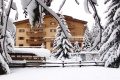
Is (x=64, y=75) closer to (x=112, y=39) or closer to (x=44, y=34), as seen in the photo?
(x=112, y=39)

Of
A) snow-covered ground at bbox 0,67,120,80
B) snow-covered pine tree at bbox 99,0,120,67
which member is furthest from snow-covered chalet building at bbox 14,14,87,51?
snow-covered ground at bbox 0,67,120,80

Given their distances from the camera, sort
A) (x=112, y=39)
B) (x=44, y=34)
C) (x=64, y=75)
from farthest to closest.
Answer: (x=44, y=34), (x=112, y=39), (x=64, y=75)

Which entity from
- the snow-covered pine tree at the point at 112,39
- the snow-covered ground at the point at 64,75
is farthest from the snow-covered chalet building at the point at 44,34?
the snow-covered ground at the point at 64,75

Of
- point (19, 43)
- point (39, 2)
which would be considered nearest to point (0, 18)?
point (39, 2)

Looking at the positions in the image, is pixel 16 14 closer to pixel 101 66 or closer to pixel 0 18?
pixel 0 18

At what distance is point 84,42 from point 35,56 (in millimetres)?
24575

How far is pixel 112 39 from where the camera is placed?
19031mm

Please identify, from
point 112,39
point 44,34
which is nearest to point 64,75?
point 112,39

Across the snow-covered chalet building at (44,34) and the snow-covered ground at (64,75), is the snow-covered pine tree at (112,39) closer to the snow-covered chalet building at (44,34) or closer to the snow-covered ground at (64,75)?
the snow-covered ground at (64,75)

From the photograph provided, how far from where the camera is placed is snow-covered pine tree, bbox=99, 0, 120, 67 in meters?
18.5

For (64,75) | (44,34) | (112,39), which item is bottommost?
(64,75)

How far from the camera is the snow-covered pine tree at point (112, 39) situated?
18.5 meters

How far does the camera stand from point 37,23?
0.95 m

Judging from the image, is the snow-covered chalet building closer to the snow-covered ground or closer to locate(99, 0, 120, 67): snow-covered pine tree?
locate(99, 0, 120, 67): snow-covered pine tree
